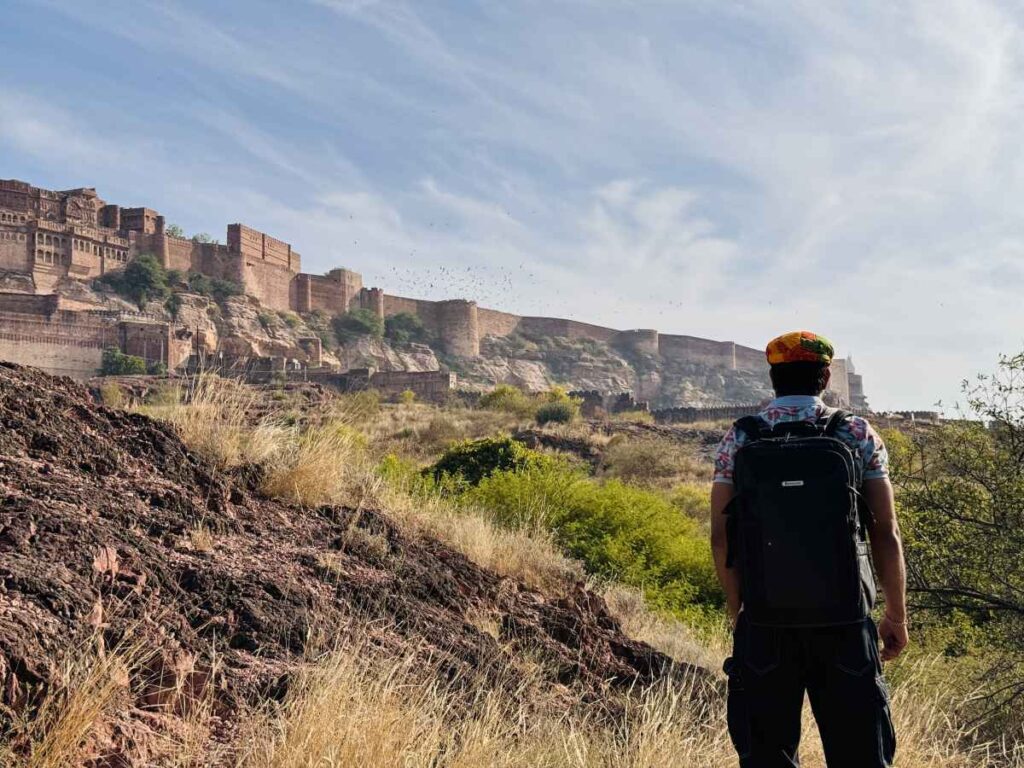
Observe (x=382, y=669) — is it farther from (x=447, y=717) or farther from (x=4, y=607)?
(x=4, y=607)

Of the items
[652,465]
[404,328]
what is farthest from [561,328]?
[652,465]

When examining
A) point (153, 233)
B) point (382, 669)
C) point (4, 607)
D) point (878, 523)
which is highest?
Result: point (153, 233)

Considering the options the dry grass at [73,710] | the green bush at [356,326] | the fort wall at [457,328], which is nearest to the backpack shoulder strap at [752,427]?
the dry grass at [73,710]

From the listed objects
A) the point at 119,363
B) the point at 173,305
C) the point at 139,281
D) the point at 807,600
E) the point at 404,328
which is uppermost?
the point at 139,281

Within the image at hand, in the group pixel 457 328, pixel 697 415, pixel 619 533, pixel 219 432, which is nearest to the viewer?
pixel 219 432

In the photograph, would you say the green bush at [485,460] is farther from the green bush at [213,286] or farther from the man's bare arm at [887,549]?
the green bush at [213,286]

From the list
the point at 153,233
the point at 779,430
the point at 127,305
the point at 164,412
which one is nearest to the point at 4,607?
the point at 779,430

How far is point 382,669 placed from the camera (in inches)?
111

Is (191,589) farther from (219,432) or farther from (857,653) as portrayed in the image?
(857,653)

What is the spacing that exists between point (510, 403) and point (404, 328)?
1326 inches

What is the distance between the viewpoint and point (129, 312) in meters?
45.7

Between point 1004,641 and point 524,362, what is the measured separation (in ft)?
209

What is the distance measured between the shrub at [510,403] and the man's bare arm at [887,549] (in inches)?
1060

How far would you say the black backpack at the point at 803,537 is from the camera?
230 centimetres
